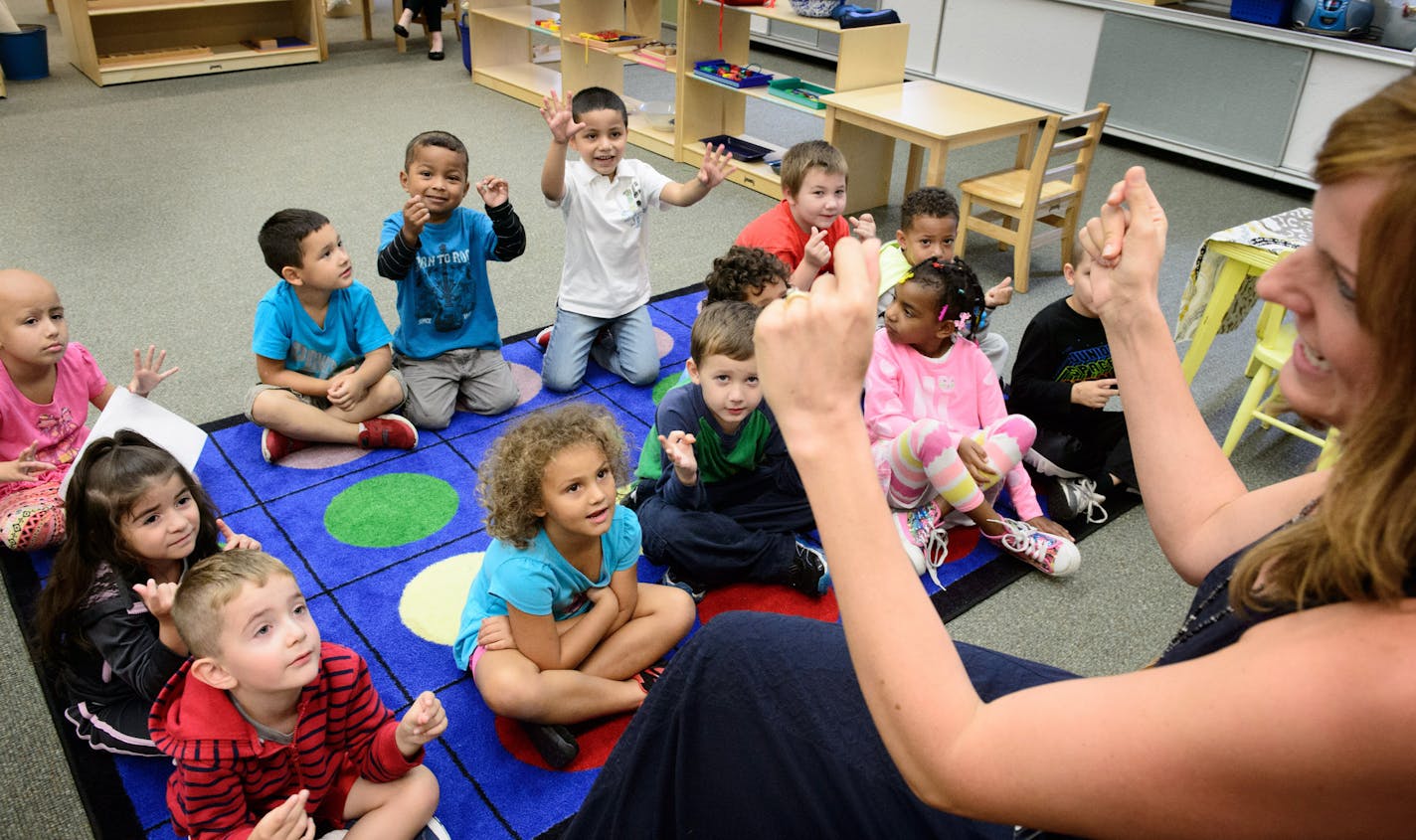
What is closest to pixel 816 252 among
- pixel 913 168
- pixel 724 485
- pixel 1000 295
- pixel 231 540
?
pixel 1000 295

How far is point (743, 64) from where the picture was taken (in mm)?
4824

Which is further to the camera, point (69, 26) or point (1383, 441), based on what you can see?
point (69, 26)

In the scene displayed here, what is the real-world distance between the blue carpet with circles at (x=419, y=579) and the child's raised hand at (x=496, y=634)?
16cm

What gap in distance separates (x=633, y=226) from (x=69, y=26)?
4597 millimetres

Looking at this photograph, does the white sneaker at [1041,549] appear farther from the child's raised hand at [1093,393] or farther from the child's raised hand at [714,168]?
the child's raised hand at [714,168]

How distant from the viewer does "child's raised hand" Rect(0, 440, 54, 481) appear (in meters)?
1.94

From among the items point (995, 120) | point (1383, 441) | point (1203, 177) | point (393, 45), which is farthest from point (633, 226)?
point (393, 45)

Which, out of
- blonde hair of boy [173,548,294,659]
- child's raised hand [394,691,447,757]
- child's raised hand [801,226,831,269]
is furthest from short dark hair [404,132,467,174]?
child's raised hand [394,691,447,757]

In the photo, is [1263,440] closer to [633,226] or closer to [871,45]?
[633,226]

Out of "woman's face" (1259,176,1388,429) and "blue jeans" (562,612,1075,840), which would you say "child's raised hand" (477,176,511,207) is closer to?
"blue jeans" (562,612,1075,840)

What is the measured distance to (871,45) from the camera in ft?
13.4

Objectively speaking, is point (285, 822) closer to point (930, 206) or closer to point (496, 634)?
point (496, 634)

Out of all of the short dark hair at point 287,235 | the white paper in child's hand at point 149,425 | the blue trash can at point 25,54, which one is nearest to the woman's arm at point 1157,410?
the white paper in child's hand at point 149,425

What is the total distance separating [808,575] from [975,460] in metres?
0.46
